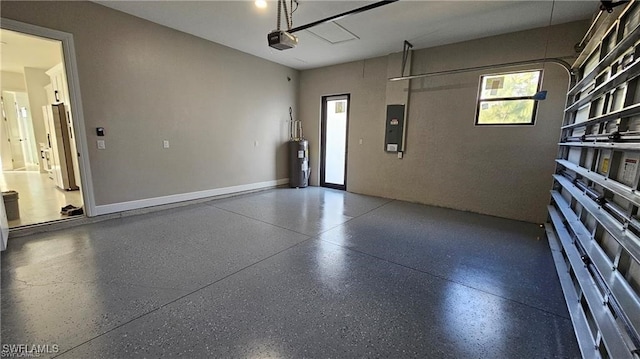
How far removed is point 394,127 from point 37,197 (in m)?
7.16

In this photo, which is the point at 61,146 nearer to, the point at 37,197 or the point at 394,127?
the point at 37,197

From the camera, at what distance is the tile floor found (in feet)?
12.3

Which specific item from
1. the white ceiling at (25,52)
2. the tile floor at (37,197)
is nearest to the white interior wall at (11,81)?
the white ceiling at (25,52)

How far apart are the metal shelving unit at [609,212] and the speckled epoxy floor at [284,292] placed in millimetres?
301

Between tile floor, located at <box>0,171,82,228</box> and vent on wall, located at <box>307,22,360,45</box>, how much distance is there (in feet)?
15.7

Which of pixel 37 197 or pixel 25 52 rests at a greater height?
pixel 25 52

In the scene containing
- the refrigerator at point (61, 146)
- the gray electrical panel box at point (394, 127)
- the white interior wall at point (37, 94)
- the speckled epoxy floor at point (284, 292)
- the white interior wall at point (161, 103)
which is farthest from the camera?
the white interior wall at point (37, 94)

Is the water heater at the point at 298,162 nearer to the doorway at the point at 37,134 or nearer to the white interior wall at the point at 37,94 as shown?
the doorway at the point at 37,134

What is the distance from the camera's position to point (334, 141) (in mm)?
6746

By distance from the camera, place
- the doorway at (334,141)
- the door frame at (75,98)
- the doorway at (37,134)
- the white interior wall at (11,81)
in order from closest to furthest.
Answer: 1. the door frame at (75,98)
2. the doorway at (37,134)
3. the doorway at (334,141)
4. the white interior wall at (11,81)

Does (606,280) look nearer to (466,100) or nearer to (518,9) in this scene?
(518,9)

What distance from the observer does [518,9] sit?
3.40 metres

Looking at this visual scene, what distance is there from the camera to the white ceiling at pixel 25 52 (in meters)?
4.62

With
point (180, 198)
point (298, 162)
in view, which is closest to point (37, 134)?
point (180, 198)
